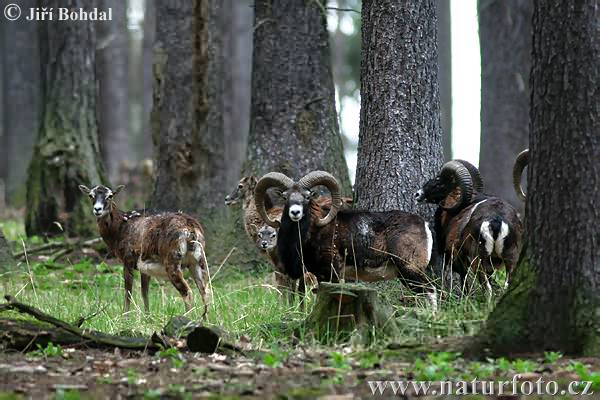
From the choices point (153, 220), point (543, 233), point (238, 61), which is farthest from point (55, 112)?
point (238, 61)

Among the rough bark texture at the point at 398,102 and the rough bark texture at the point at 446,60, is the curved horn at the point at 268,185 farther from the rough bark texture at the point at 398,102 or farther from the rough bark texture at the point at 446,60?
the rough bark texture at the point at 446,60

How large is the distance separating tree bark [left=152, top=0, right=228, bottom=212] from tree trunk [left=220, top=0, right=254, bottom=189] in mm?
9961

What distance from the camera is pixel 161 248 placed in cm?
1320

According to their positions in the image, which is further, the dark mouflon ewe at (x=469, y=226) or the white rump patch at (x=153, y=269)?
the white rump patch at (x=153, y=269)

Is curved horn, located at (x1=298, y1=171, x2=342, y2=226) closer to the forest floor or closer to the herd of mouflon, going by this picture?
the herd of mouflon

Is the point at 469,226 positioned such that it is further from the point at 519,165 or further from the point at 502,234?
the point at 519,165

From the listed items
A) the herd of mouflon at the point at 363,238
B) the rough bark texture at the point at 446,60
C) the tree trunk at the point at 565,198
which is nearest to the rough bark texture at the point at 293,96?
the herd of mouflon at the point at 363,238

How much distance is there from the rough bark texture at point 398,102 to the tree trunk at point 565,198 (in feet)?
10.4

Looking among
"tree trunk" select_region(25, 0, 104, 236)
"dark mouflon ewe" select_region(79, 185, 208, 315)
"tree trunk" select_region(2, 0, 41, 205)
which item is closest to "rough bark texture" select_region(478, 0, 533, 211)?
"tree trunk" select_region(25, 0, 104, 236)

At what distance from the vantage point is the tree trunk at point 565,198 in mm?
8414

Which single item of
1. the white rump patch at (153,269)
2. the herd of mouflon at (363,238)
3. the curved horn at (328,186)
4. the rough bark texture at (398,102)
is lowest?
the white rump patch at (153,269)

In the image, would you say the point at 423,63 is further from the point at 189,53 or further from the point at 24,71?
the point at 24,71

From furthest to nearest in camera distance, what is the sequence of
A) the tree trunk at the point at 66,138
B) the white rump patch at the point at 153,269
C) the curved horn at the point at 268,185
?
the tree trunk at the point at 66,138, the white rump patch at the point at 153,269, the curved horn at the point at 268,185

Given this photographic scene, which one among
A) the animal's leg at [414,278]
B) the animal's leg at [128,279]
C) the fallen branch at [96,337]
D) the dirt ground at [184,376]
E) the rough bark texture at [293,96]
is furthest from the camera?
the rough bark texture at [293,96]
